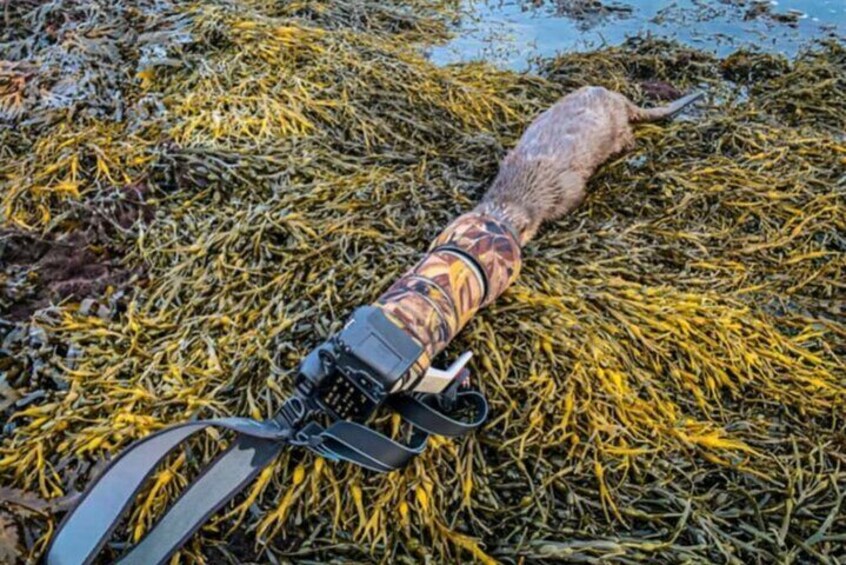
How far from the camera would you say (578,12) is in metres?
4.28

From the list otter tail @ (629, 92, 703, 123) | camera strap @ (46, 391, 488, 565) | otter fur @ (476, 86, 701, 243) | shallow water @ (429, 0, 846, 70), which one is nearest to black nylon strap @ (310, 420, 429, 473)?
camera strap @ (46, 391, 488, 565)

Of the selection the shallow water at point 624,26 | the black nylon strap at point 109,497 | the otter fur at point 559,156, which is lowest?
the shallow water at point 624,26

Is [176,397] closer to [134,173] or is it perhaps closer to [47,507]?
[47,507]

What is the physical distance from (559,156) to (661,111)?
795mm

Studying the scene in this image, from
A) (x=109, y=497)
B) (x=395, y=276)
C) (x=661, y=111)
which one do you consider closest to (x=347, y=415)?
(x=109, y=497)

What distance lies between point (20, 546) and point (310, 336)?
2.57ft

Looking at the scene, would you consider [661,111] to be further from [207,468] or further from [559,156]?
[207,468]

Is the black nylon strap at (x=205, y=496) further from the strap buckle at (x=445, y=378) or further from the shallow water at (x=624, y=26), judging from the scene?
the shallow water at (x=624, y=26)

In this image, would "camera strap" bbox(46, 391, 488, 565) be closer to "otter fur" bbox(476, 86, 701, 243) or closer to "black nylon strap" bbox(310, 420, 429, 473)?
"black nylon strap" bbox(310, 420, 429, 473)

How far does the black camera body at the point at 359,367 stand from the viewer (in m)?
1.48

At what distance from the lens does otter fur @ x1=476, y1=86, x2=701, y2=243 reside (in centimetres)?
246

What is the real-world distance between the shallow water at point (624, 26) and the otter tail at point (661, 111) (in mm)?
762

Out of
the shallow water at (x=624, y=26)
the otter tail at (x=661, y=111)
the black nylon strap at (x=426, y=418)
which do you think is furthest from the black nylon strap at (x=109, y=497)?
the shallow water at (x=624, y=26)

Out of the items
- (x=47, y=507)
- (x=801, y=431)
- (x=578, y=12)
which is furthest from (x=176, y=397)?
(x=578, y=12)
